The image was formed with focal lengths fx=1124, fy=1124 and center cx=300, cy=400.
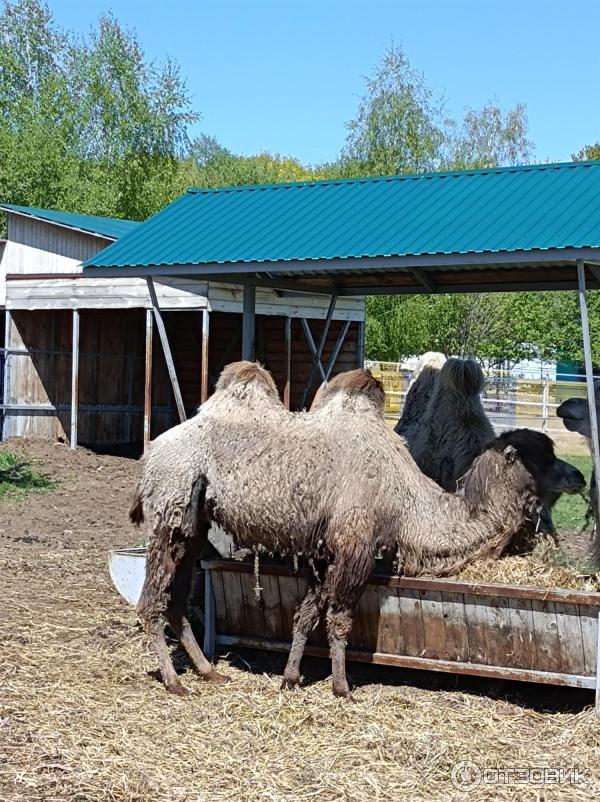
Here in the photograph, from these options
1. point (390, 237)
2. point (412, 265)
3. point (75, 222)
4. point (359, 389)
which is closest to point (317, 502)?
point (359, 389)

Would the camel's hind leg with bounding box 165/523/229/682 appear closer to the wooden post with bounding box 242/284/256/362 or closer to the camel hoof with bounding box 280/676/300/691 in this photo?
the camel hoof with bounding box 280/676/300/691

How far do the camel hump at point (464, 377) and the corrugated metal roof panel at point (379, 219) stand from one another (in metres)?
1.41

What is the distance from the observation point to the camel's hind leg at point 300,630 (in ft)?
23.2

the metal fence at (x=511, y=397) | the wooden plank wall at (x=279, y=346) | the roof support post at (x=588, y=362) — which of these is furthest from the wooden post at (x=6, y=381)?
the roof support post at (x=588, y=362)

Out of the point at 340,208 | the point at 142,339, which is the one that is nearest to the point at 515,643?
the point at 340,208

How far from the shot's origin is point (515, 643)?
678cm

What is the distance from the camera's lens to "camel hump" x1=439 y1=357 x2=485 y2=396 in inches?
359

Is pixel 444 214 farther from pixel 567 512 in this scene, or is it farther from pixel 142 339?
pixel 142 339

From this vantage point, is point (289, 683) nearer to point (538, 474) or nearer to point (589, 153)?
point (538, 474)

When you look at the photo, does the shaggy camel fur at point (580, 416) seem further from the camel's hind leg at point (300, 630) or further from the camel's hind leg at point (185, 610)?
the camel's hind leg at point (185, 610)

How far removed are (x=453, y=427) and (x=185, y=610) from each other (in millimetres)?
2822

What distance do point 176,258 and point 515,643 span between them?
3771 millimetres

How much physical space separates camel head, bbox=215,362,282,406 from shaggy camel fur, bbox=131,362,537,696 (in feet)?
0.09

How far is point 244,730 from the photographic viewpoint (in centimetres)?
632
